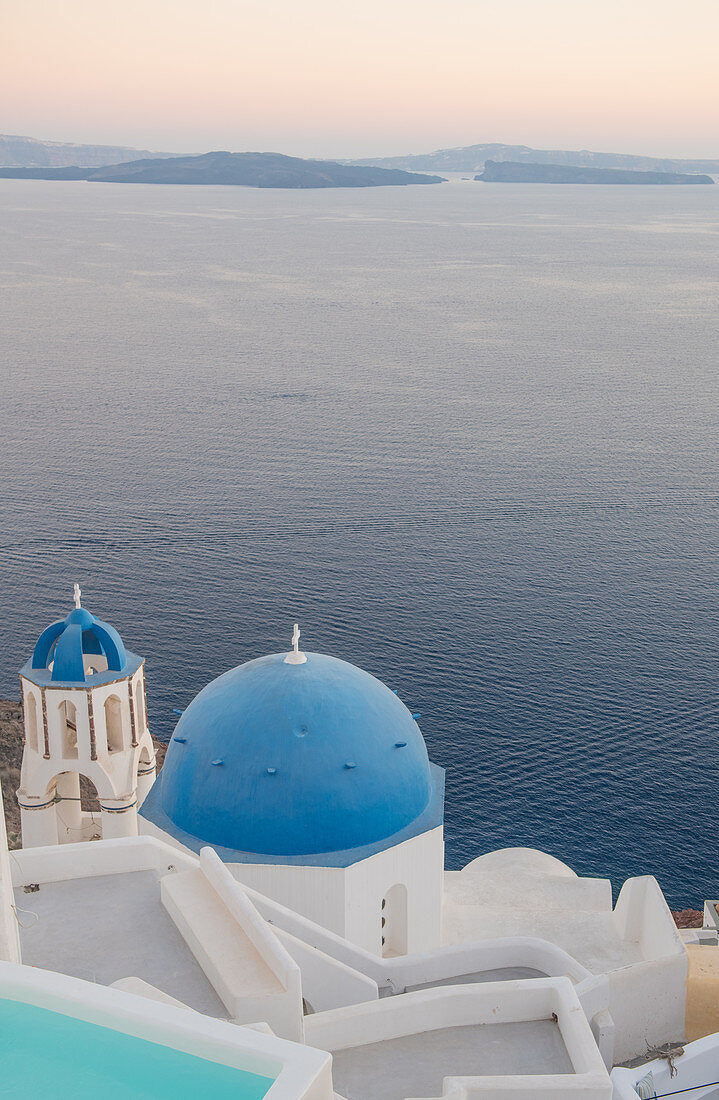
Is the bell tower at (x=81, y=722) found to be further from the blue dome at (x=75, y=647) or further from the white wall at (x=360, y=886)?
the white wall at (x=360, y=886)

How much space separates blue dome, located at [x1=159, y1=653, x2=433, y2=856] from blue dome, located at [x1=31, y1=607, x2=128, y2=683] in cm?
321

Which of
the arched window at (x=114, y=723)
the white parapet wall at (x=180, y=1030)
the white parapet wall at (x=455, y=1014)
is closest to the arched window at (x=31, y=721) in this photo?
the arched window at (x=114, y=723)

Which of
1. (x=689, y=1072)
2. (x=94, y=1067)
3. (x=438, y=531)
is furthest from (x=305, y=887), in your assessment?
(x=438, y=531)

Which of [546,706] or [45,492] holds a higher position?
[45,492]

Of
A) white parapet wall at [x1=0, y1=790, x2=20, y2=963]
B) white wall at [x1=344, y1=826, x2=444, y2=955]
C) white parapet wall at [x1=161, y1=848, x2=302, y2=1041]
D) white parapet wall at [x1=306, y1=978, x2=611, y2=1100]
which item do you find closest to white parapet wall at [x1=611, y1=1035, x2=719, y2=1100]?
white parapet wall at [x1=306, y1=978, x2=611, y2=1100]

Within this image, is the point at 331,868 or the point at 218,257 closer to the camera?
the point at 331,868

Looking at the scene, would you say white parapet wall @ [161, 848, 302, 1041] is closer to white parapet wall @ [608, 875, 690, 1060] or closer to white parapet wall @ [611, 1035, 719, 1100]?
white parapet wall @ [611, 1035, 719, 1100]

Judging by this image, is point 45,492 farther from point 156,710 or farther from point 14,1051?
point 14,1051

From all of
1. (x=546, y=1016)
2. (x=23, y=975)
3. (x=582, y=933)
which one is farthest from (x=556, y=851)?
(x=23, y=975)

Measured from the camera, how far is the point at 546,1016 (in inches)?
687

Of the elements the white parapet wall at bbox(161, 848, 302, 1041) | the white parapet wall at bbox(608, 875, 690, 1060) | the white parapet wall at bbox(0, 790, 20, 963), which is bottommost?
the white parapet wall at bbox(608, 875, 690, 1060)

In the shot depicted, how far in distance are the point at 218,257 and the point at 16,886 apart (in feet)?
612

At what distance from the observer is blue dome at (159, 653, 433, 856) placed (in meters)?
26.2

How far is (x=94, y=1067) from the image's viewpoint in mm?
8695
